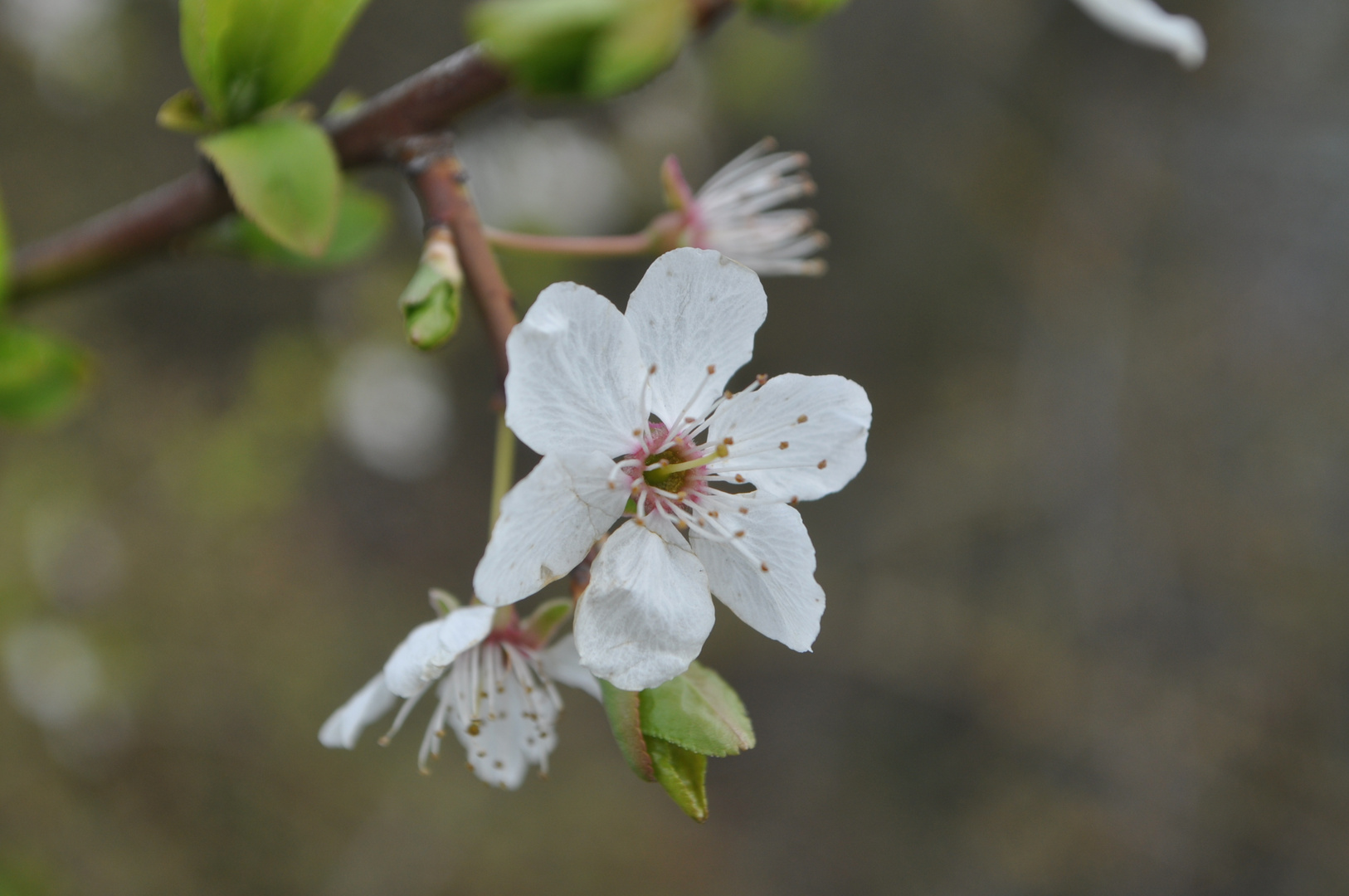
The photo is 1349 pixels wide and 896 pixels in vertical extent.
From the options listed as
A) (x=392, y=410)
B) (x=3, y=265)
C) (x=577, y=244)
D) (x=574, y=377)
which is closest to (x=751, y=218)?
(x=577, y=244)

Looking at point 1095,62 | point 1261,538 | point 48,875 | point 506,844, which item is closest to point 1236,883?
point 1261,538

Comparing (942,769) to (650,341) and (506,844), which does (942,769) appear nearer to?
(506,844)

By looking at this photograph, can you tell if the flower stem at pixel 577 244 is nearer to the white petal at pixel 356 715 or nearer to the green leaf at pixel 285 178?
the green leaf at pixel 285 178

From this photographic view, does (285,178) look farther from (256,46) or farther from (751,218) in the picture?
(751,218)

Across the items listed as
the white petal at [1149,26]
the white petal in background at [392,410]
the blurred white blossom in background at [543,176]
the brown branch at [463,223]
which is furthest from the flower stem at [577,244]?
the white petal in background at [392,410]

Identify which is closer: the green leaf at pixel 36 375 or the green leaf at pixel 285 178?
the green leaf at pixel 285 178

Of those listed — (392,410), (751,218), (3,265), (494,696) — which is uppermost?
(3,265)
